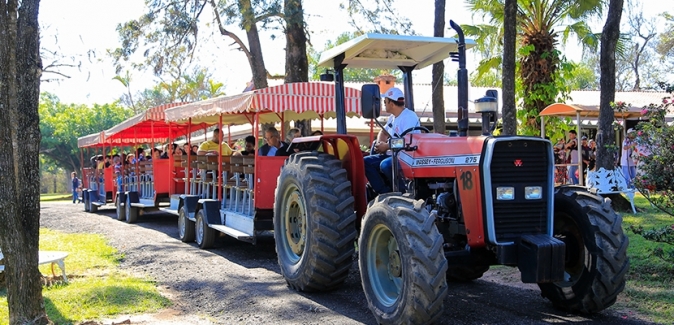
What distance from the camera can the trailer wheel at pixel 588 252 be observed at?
580 cm

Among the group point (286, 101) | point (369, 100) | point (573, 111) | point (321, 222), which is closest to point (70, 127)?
point (573, 111)

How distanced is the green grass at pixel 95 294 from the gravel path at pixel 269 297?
0.24 metres

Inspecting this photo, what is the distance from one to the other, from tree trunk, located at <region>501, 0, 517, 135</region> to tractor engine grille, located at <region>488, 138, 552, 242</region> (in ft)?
18.3

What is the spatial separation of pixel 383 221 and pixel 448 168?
83 cm

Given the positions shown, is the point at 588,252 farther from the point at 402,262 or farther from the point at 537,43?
the point at 537,43

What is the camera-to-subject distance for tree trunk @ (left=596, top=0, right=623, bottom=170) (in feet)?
39.3

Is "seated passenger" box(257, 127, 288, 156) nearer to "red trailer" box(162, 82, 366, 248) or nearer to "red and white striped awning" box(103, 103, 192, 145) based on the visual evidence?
"red trailer" box(162, 82, 366, 248)

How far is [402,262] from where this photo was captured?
5523 mm

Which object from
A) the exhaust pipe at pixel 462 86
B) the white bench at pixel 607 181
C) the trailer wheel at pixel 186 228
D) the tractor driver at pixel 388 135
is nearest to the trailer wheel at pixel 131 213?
the trailer wheel at pixel 186 228

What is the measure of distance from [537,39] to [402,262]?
50.6ft

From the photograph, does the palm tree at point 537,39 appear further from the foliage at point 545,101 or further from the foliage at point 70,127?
the foliage at point 70,127

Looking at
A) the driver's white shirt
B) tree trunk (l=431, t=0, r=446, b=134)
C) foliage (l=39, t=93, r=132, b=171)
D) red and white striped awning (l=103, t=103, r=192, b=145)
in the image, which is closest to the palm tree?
tree trunk (l=431, t=0, r=446, b=134)

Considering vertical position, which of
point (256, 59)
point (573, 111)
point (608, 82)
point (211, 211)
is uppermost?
point (256, 59)

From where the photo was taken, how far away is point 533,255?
5.59 meters
